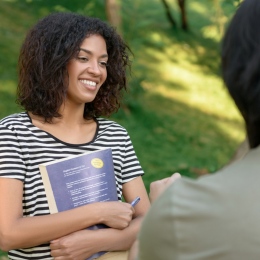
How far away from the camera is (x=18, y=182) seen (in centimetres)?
257

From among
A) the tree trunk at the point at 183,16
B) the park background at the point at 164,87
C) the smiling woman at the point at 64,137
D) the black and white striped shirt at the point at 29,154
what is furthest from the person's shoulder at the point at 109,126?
the tree trunk at the point at 183,16

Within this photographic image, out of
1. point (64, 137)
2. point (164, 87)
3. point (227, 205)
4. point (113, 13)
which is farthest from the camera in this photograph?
point (164, 87)

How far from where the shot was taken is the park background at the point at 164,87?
7398 mm

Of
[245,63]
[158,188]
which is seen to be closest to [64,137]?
[158,188]

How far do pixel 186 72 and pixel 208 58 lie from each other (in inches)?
27.6

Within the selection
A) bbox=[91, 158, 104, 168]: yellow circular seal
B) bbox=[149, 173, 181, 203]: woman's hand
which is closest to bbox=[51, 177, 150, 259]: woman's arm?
bbox=[91, 158, 104, 168]: yellow circular seal

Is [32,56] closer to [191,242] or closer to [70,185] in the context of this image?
[70,185]

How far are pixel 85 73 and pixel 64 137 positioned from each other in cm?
28

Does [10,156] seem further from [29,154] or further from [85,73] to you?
[85,73]

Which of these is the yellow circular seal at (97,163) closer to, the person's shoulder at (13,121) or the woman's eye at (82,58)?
the person's shoulder at (13,121)

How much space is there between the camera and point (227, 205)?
1.32 meters

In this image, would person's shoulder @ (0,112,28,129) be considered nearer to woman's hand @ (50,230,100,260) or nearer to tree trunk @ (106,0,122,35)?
woman's hand @ (50,230,100,260)

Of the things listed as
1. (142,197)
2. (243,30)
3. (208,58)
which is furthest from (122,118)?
(243,30)

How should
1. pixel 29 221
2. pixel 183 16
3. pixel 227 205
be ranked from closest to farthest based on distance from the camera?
pixel 227 205 → pixel 29 221 → pixel 183 16
